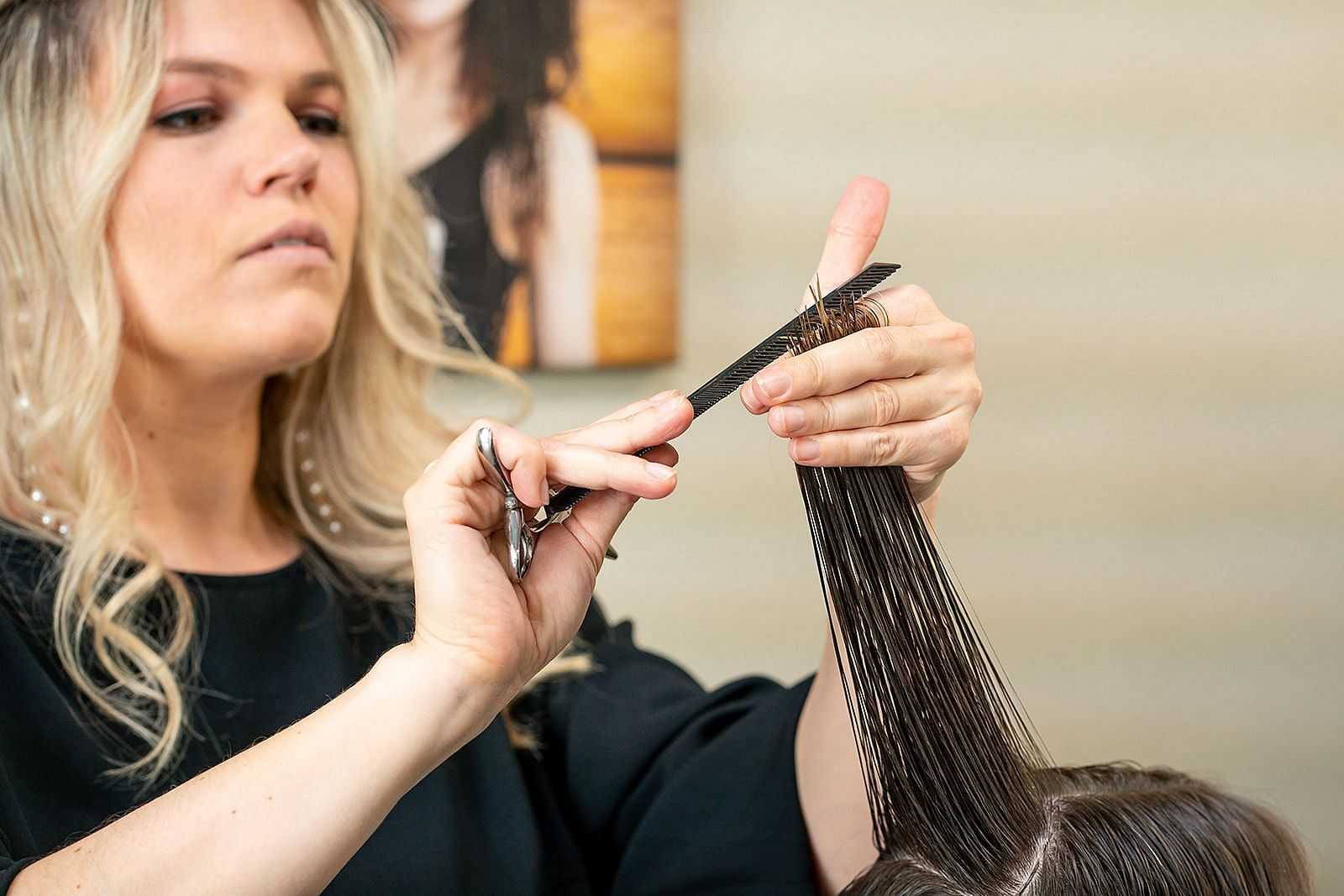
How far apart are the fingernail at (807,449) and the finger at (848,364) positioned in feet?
0.10

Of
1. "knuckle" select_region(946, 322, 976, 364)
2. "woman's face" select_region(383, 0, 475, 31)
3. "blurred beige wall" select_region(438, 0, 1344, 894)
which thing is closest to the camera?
"knuckle" select_region(946, 322, 976, 364)

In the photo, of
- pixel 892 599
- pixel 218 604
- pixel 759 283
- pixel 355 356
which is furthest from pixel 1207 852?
pixel 759 283

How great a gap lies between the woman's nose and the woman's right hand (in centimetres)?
45

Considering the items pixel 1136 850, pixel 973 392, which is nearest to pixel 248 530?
pixel 973 392

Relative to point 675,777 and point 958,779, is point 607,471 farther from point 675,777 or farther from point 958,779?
point 675,777

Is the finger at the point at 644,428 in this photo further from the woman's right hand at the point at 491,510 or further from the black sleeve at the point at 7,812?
the black sleeve at the point at 7,812

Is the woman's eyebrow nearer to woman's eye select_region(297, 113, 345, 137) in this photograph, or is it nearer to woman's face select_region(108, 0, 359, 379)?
woman's face select_region(108, 0, 359, 379)

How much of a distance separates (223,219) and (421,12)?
887 mm

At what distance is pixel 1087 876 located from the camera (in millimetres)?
744

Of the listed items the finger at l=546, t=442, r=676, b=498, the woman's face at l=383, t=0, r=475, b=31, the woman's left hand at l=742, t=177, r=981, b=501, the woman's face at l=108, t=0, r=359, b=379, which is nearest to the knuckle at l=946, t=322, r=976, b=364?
the woman's left hand at l=742, t=177, r=981, b=501

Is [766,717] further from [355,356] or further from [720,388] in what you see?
[355,356]

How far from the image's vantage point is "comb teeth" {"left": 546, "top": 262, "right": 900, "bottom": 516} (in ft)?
2.57

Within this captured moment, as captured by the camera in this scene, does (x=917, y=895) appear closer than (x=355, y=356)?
Yes

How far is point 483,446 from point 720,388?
154 millimetres
